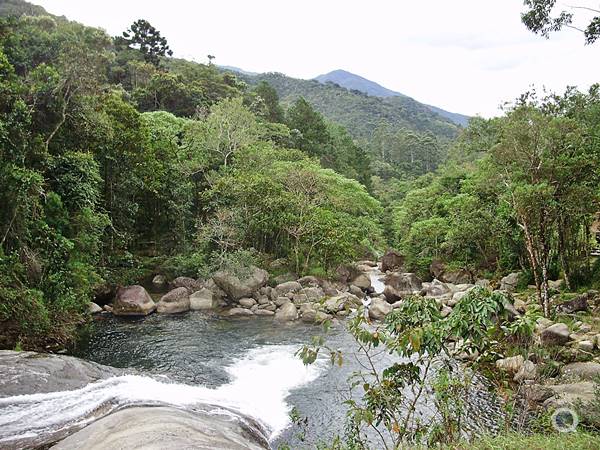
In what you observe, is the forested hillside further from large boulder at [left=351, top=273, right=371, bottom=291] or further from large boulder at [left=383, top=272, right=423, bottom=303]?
large boulder at [left=383, top=272, right=423, bottom=303]

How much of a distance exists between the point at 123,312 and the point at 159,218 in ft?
27.3

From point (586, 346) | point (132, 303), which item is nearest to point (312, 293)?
point (132, 303)

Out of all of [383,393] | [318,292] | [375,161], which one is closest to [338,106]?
[375,161]

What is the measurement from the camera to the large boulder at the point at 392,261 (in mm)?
32500

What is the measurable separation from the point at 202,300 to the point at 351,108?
9095cm

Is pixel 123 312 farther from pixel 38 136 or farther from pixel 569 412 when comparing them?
pixel 569 412

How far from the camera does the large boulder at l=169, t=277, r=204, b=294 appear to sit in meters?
23.0

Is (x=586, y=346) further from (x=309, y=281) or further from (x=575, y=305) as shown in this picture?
(x=309, y=281)

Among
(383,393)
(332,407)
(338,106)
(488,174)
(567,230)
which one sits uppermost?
(338,106)

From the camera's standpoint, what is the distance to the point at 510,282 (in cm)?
2216

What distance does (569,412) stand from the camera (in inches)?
328

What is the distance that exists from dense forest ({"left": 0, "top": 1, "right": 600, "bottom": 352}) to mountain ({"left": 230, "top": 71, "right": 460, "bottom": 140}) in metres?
58.7

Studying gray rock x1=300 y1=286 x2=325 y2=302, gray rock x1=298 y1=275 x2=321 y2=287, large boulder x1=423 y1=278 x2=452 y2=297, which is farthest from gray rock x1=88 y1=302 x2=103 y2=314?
large boulder x1=423 y1=278 x2=452 y2=297

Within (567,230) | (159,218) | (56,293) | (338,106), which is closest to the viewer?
(56,293)
